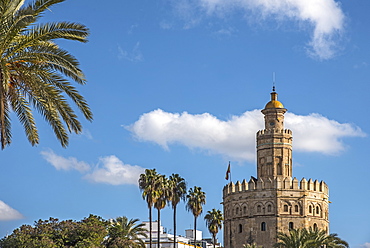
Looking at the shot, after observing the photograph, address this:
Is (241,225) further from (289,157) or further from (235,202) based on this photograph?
(289,157)

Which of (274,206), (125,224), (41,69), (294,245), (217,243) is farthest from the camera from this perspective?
(217,243)

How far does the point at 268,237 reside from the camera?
81.8 meters

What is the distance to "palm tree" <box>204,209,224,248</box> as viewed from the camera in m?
98.8

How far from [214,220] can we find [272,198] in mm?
18322

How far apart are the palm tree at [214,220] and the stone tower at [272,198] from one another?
1161cm

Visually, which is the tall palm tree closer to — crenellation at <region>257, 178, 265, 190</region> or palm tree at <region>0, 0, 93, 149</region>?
crenellation at <region>257, 178, 265, 190</region>

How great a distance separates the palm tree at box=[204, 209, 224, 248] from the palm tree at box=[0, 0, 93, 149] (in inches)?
2972

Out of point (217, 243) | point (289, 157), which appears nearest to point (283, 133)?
point (289, 157)

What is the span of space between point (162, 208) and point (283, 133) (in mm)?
19294

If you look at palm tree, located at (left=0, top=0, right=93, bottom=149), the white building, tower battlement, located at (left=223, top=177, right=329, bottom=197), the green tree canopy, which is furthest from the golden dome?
palm tree, located at (left=0, top=0, right=93, bottom=149)

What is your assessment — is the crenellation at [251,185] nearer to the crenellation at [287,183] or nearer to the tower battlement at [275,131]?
the crenellation at [287,183]

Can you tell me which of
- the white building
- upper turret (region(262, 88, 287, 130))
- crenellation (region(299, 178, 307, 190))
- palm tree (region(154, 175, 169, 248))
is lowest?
the white building

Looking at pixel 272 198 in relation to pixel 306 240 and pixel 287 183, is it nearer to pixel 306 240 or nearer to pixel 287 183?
pixel 287 183

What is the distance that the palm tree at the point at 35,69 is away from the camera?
20812 mm
